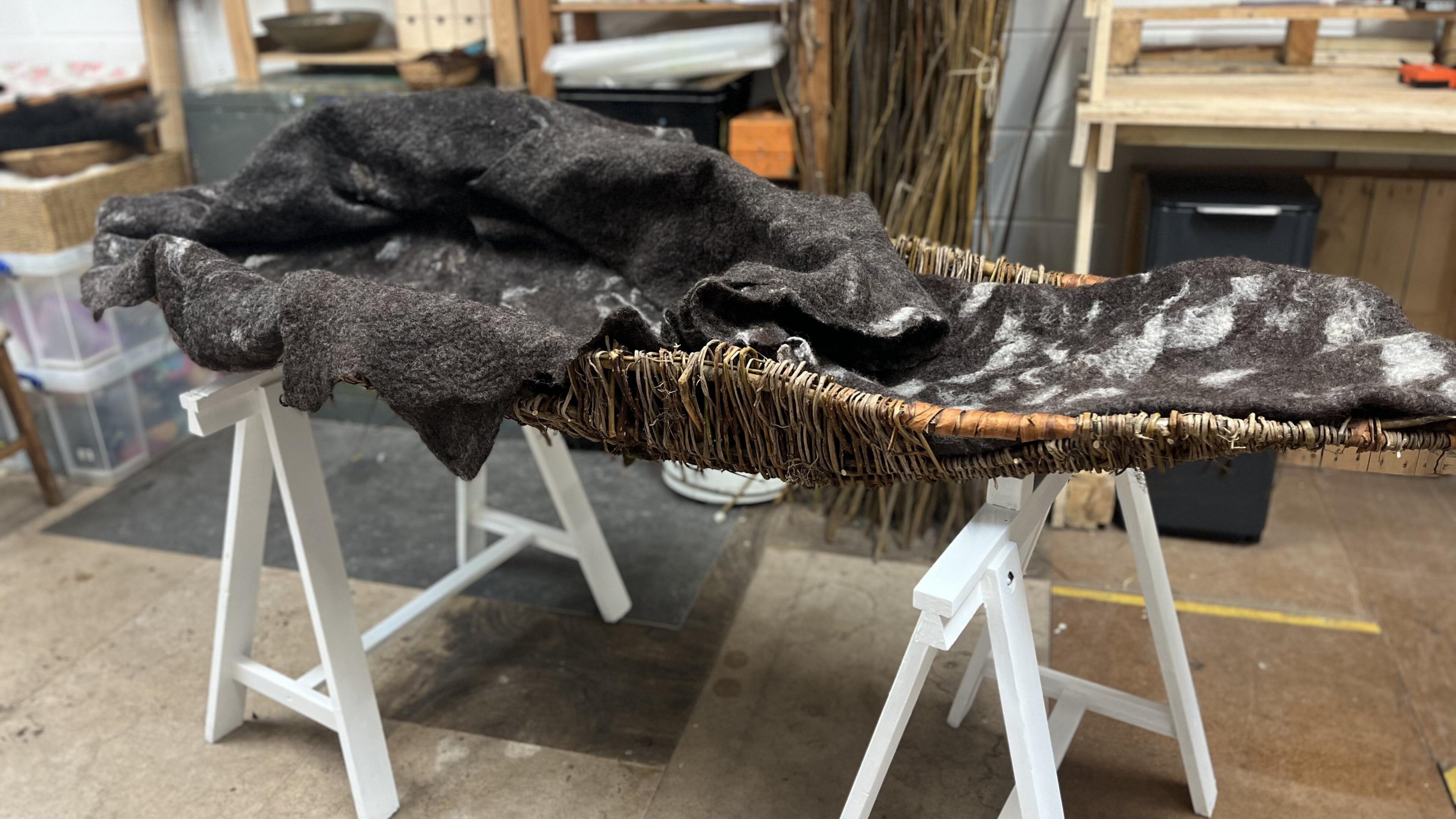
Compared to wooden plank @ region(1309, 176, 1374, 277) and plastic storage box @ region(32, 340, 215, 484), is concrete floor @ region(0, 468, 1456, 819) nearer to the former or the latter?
plastic storage box @ region(32, 340, 215, 484)

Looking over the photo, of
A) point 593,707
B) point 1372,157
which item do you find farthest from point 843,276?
point 1372,157

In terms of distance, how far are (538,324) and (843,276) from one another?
0.37m

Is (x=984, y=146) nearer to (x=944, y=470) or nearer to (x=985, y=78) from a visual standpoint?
(x=985, y=78)

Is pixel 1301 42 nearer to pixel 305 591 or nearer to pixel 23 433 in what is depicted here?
pixel 305 591

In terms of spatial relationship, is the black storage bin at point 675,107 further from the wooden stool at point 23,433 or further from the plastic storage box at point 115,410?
the wooden stool at point 23,433

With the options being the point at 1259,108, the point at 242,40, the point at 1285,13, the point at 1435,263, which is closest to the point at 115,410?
the point at 242,40

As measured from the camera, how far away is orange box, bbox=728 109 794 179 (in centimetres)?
228

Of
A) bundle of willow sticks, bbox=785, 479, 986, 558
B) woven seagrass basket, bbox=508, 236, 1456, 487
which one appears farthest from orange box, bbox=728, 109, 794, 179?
woven seagrass basket, bbox=508, 236, 1456, 487

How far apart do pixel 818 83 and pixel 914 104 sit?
0.70 ft

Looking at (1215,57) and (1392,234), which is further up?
(1215,57)

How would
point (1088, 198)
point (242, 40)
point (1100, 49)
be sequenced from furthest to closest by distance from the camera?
point (242, 40) < point (1088, 198) < point (1100, 49)

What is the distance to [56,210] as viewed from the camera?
2.45 metres

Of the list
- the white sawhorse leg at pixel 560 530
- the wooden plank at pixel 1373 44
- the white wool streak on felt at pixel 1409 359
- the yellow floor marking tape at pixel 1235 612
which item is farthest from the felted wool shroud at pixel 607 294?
the wooden plank at pixel 1373 44

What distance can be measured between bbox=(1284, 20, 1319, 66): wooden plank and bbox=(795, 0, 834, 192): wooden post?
981 mm
